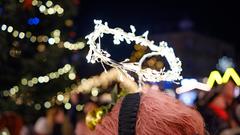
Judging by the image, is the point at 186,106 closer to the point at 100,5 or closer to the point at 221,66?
the point at 221,66

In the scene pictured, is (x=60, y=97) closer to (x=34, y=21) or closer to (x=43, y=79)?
Answer: (x=43, y=79)

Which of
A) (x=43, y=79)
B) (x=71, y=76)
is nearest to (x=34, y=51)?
(x=43, y=79)

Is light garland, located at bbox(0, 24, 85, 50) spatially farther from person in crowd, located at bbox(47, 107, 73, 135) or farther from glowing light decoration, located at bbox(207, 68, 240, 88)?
glowing light decoration, located at bbox(207, 68, 240, 88)

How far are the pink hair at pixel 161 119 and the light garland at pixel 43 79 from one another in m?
4.66

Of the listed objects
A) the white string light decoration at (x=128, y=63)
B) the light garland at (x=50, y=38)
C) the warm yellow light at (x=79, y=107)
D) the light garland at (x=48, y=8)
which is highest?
the light garland at (x=48, y=8)

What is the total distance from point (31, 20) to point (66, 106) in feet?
3.57

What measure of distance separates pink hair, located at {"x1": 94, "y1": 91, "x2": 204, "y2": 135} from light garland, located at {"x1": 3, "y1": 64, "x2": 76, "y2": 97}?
4.66 meters

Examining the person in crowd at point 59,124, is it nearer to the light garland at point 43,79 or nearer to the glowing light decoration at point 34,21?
the light garland at point 43,79

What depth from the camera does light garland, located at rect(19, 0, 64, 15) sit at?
569cm

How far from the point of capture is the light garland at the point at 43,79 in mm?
5754

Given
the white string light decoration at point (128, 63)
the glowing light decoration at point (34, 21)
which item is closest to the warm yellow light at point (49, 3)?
the glowing light decoration at point (34, 21)

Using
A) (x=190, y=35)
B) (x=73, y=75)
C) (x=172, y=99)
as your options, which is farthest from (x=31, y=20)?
(x=190, y=35)

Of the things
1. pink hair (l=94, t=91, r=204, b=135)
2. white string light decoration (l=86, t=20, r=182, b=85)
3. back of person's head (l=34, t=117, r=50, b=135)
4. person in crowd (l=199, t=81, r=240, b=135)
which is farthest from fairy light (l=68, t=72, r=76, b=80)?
pink hair (l=94, t=91, r=204, b=135)

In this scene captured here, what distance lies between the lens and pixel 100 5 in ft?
35.1
